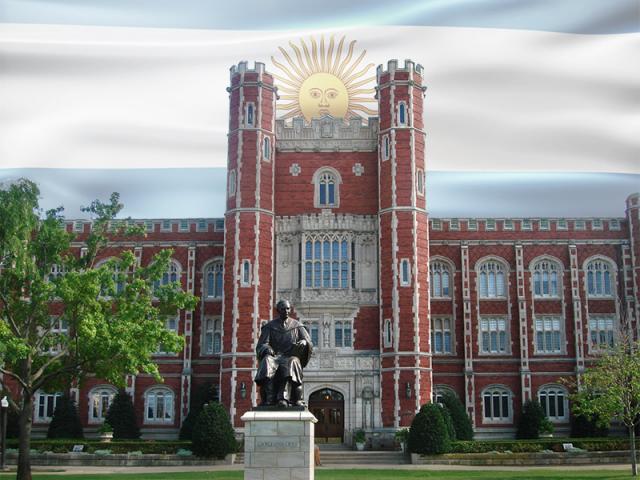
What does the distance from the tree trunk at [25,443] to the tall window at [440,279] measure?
24968 mm

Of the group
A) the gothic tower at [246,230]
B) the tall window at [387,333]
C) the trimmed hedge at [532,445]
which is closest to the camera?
the trimmed hedge at [532,445]

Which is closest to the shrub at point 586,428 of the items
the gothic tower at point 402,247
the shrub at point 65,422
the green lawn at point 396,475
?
the gothic tower at point 402,247

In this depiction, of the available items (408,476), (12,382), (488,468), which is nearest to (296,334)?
(408,476)

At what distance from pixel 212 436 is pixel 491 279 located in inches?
756

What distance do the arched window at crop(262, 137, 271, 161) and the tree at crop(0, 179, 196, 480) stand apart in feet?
46.3

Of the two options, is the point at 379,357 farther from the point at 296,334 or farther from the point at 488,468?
the point at 296,334

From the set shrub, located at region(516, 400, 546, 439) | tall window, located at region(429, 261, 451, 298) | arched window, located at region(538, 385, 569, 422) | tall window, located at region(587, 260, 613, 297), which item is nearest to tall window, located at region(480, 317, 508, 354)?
tall window, located at region(429, 261, 451, 298)

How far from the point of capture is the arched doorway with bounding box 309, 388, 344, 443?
4128 cm

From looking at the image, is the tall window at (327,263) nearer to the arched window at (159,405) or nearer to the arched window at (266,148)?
the arched window at (266,148)

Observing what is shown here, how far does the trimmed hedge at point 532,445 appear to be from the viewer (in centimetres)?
3497

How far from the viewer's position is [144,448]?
117ft

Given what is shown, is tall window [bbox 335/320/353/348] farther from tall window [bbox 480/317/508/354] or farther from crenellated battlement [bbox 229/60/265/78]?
crenellated battlement [bbox 229/60/265/78]

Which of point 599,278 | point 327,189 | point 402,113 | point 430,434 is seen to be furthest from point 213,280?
point 599,278

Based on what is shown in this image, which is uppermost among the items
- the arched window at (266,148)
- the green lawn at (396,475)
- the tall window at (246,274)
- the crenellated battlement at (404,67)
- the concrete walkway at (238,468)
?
the crenellated battlement at (404,67)
